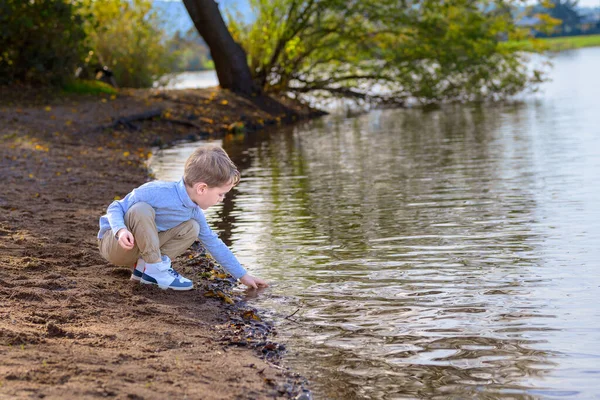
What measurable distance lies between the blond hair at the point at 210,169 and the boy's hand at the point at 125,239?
1.86ft

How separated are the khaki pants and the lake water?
0.65 m

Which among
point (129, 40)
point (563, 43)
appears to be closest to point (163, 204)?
point (129, 40)

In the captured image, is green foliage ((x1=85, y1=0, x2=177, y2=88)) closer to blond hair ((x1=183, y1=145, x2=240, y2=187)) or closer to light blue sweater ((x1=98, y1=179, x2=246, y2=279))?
light blue sweater ((x1=98, y1=179, x2=246, y2=279))

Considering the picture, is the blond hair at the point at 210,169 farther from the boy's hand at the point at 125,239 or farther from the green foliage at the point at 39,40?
the green foliage at the point at 39,40

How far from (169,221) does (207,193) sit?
14.9 inches

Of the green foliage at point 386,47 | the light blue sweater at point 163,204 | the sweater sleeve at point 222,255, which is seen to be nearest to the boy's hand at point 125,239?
the light blue sweater at point 163,204

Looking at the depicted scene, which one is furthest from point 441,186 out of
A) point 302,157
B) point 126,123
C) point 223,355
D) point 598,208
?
point 126,123

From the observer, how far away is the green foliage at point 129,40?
24.4 meters

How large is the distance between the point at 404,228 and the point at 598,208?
192cm

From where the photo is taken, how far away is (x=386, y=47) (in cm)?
2428

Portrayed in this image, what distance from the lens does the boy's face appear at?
5.57 meters

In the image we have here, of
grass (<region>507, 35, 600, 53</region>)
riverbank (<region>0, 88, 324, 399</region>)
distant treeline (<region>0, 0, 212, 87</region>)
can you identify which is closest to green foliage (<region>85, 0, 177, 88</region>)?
distant treeline (<region>0, 0, 212, 87</region>)

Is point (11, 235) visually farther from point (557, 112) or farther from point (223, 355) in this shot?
point (557, 112)

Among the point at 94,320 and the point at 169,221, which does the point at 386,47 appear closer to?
the point at 169,221
